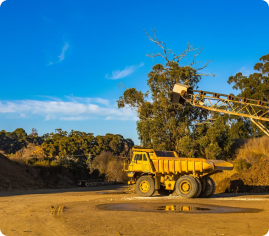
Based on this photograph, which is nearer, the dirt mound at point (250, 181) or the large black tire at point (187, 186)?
the large black tire at point (187, 186)

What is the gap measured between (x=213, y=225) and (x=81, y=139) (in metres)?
71.1

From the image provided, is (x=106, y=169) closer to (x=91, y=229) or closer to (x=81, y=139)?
(x=81, y=139)

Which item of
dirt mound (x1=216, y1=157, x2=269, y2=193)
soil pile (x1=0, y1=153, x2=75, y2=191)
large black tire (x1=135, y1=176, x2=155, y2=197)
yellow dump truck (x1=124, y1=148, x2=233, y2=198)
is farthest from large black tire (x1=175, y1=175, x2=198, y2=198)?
soil pile (x1=0, y1=153, x2=75, y2=191)

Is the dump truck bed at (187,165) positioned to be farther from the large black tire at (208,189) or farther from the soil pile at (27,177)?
the soil pile at (27,177)

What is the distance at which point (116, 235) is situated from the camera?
27.6ft

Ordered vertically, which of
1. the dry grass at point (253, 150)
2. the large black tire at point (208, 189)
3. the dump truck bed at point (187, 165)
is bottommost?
the large black tire at point (208, 189)

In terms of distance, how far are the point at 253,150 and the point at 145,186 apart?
16.3m

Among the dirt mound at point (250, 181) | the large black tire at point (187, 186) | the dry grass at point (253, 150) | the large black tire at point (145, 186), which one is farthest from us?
the dry grass at point (253, 150)

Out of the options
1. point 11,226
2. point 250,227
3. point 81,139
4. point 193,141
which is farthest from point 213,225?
point 81,139

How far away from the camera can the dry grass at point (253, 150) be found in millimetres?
30906

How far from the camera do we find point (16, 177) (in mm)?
32375

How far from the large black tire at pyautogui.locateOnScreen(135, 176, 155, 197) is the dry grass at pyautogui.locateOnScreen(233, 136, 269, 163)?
13.3 m

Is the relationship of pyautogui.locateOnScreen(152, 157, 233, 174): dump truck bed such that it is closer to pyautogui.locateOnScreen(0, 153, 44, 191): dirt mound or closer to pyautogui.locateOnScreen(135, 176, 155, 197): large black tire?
pyautogui.locateOnScreen(135, 176, 155, 197): large black tire

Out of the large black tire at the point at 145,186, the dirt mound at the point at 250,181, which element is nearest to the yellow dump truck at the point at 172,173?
the large black tire at the point at 145,186
